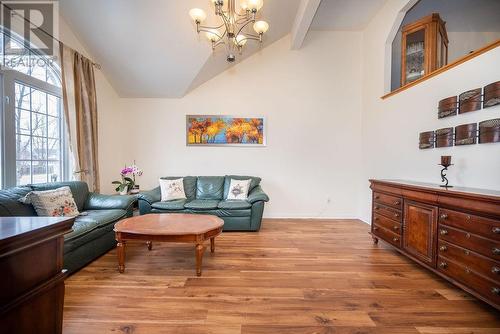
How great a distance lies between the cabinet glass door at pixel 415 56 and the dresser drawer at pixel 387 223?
2072 millimetres

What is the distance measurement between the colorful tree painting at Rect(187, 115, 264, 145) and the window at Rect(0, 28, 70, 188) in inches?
83.6

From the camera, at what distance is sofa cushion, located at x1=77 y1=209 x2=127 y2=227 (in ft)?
9.01

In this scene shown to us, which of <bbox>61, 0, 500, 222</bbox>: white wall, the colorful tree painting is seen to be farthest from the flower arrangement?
the colorful tree painting

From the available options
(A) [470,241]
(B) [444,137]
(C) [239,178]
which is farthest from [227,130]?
(A) [470,241]

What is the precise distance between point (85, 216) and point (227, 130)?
109 inches

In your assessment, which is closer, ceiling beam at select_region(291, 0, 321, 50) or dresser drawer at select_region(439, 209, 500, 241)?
dresser drawer at select_region(439, 209, 500, 241)

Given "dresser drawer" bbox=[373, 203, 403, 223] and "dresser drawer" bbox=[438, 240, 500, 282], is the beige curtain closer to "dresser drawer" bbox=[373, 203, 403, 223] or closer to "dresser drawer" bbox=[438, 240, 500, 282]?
"dresser drawer" bbox=[373, 203, 403, 223]

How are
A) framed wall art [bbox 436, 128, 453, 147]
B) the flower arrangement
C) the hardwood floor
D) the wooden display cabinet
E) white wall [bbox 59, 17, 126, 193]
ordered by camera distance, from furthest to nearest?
white wall [bbox 59, 17, 126, 193], the flower arrangement, the wooden display cabinet, framed wall art [bbox 436, 128, 453, 147], the hardwood floor

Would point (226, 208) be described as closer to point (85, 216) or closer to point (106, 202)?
point (106, 202)

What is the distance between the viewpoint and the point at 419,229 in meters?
2.44

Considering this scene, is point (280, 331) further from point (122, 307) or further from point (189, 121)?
point (189, 121)

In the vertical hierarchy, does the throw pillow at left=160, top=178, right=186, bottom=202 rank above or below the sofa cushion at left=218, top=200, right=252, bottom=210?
above

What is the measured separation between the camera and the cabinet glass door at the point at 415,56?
3.22 metres

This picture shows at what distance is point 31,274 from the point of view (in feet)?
3.08
